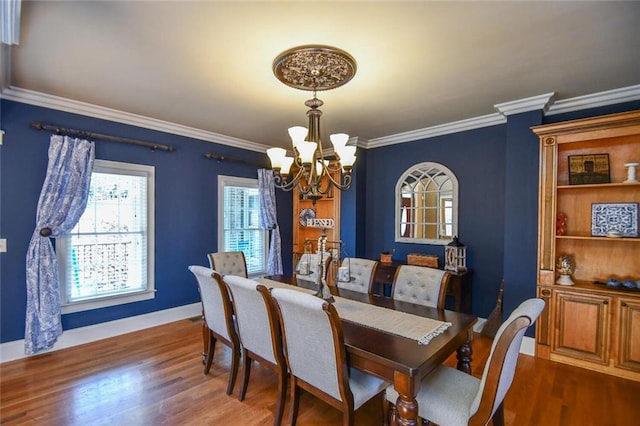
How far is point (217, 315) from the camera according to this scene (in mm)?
2523

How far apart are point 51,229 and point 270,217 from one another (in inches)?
106

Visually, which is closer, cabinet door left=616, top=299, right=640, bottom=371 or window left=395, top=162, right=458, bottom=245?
cabinet door left=616, top=299, right=640, bottom=371

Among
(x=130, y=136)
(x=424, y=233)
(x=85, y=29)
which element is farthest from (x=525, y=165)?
(x=130, y=136)

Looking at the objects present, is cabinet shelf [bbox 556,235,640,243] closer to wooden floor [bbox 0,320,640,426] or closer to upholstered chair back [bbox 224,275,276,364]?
wooden floor [bbox 0,320,640,426]

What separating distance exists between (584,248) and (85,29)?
457 cm

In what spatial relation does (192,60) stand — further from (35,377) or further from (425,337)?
(35,377)

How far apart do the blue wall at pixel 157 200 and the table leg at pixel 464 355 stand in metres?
3.52

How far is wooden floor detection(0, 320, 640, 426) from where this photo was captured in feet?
6.85

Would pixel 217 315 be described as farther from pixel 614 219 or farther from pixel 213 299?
pixel 614 219

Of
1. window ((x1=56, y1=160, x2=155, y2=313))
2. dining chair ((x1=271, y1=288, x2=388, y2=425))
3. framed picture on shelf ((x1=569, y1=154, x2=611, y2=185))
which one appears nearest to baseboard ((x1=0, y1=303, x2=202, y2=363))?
window ((x1=56, y1=160, x2=155, y2=313))

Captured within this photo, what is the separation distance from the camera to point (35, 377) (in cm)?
260

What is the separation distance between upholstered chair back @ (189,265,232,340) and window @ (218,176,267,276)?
1993 millimetres

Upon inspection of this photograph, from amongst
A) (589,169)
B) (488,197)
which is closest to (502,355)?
(589,169)

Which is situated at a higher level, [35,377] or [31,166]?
[31,166]
